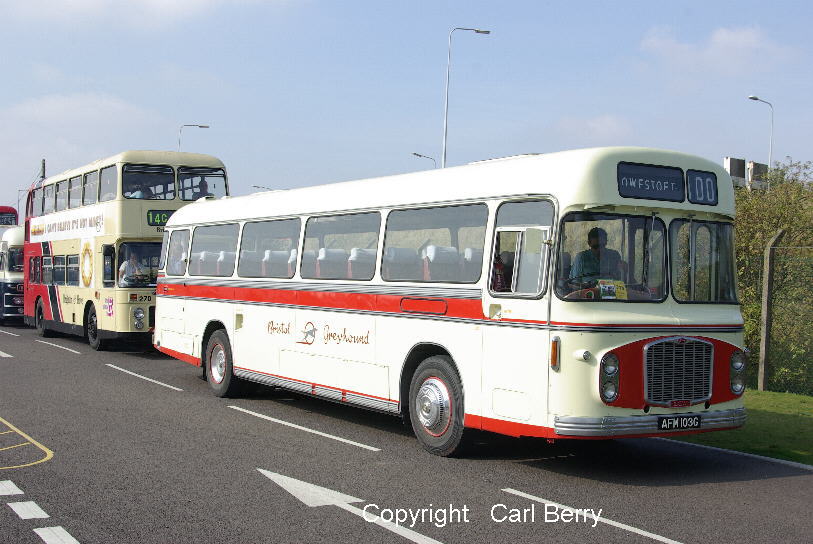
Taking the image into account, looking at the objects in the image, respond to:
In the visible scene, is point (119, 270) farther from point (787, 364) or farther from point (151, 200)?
point (787, 364)

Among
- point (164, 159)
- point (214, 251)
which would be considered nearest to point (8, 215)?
point (164, 159)

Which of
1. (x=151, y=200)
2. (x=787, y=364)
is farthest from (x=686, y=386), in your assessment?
(x=151, y=200)

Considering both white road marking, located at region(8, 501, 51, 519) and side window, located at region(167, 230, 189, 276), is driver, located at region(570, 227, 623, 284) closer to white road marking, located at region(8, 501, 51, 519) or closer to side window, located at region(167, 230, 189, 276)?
Result: white road marking, located at region(8, 501, 51, 519)

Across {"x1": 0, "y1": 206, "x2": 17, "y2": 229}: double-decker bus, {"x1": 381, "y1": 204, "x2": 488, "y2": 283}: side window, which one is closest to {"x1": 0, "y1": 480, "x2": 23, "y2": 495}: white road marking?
{"x1": 381, "y1": 204, "x2": 488, "y2": 283}: side window

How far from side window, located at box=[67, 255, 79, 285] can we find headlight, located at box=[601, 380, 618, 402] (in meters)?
17.5

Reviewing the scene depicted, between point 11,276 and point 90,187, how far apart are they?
13.7m

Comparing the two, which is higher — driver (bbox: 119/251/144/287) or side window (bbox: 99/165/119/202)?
side window (bbox: 99/165/119/202)

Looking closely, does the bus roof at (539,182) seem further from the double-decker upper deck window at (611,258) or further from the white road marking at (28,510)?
the white road marking at (28,510)

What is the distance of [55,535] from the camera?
626cm

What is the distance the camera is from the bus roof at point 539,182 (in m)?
8.25

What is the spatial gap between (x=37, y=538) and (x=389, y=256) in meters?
5.22

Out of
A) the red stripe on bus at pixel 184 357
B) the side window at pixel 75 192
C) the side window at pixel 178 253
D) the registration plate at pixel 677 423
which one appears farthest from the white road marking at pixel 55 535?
the side window at pixel 75 192

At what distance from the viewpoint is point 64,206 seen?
947 inches

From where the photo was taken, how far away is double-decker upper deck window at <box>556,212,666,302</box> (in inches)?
324
